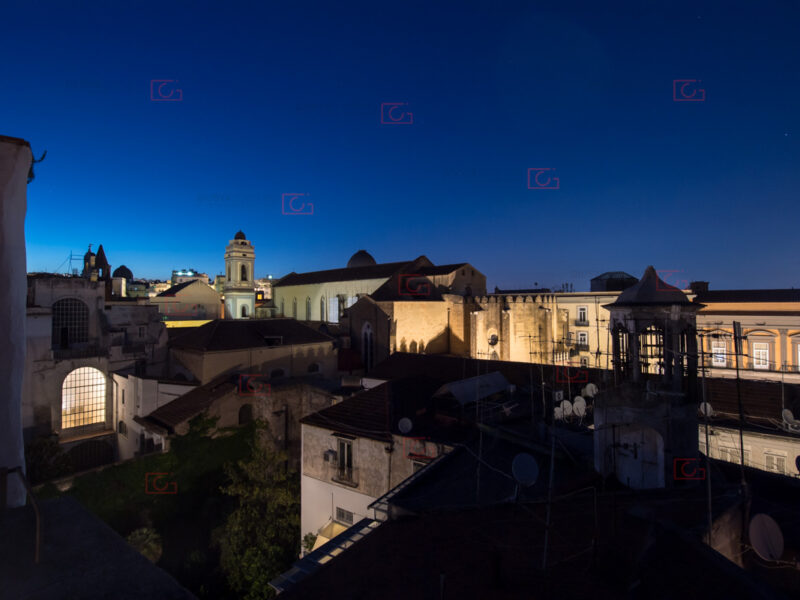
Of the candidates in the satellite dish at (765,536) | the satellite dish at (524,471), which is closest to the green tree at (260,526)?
the satellite dish at (524,471)

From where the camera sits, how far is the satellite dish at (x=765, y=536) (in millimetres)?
6480

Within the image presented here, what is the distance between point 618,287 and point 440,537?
3757 centimetres

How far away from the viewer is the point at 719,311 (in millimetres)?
30109

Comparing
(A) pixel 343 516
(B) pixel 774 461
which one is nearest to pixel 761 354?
(B) pixel 774 461

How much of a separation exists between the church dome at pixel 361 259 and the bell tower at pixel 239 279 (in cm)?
1652

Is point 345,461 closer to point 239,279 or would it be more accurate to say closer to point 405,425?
point 405,425

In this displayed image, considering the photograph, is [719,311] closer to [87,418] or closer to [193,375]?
[193,375]

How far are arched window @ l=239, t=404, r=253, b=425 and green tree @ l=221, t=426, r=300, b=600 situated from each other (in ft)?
7.96

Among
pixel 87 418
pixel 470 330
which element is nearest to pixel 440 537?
pixel 87 418

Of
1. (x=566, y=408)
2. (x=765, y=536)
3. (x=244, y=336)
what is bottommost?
(x=765, y=536)

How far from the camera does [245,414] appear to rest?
24453 mm

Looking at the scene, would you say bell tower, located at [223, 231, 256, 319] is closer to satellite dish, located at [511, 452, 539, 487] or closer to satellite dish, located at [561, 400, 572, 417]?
satellite dish, located at [561, 400, 572, 417]

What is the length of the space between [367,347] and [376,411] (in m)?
25.7

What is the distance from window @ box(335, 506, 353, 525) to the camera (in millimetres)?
16873
